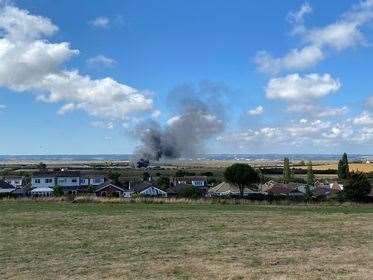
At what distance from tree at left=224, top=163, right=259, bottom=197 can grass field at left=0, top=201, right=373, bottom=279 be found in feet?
203

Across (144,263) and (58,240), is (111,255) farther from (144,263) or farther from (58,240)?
(58,240)

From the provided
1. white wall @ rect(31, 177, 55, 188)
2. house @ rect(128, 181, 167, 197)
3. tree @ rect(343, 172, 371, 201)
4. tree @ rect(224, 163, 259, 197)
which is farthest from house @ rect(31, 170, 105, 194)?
tree @ rect(343, 172, 371, 201)

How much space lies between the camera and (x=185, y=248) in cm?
1925

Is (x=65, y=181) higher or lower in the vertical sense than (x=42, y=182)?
higher

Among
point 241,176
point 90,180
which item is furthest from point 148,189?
point 90,180

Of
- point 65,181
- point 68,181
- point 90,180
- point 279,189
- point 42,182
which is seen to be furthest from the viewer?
point 90,180

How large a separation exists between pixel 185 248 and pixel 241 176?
243 feet

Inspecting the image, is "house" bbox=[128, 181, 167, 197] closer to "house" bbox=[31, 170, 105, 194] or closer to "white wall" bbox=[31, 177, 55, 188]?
"house" bbox=[31, 170, 105, 194]

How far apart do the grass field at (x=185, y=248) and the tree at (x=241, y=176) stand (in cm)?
6198

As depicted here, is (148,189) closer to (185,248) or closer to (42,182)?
(42,182)

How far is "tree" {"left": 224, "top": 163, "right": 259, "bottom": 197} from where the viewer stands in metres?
A: 92.9

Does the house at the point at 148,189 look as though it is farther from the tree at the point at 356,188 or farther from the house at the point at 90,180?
the tree at the point at 356,188

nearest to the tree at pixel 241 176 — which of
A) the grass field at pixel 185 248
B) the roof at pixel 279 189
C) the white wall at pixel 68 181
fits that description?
the roof at pixel 279 189

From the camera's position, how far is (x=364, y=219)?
30.9 metres
